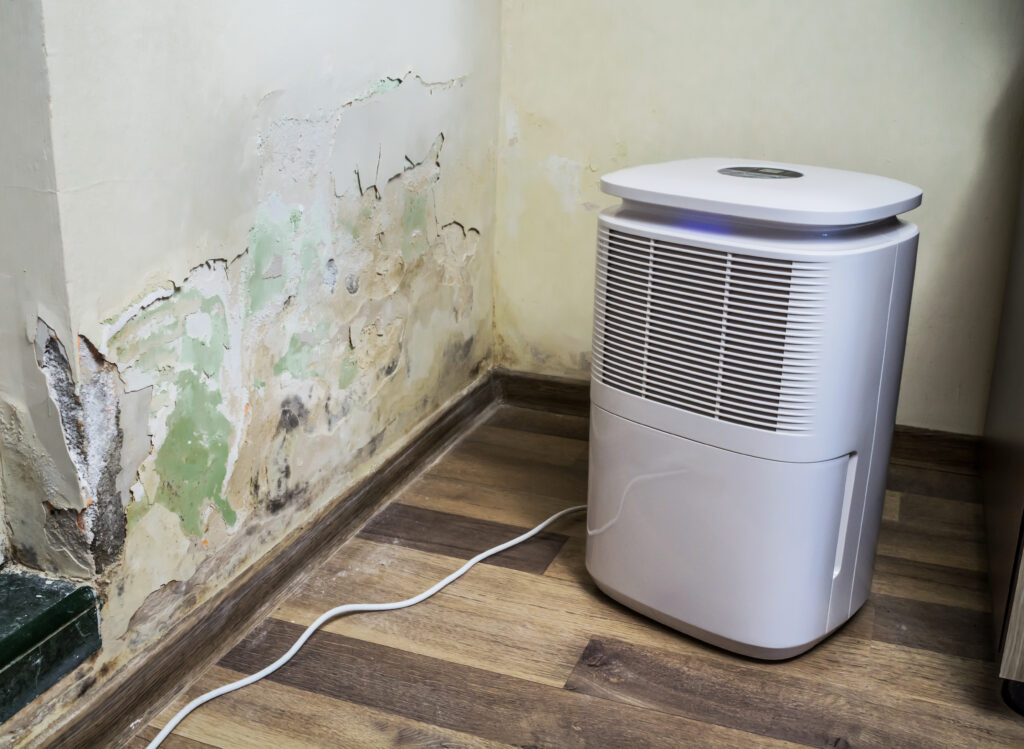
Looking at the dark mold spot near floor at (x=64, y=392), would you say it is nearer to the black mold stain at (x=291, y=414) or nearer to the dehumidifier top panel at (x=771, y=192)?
the black mold stain at (x=291, y=414)

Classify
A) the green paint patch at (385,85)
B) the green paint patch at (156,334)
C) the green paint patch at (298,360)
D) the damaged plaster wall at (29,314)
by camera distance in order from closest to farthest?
the damaged plaster wall at (29,314) < the green paint patch at (156,334) < the green paint patch at (298,360) < the green paint patch at (385,85)

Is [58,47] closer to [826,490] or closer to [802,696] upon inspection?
[826,490]

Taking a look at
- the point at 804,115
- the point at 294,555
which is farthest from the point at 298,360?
the point at 804,115

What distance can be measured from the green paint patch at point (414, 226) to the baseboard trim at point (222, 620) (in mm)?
349

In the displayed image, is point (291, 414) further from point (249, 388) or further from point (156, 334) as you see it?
point (156, 334)

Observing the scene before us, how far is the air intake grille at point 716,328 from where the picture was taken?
1119 mm

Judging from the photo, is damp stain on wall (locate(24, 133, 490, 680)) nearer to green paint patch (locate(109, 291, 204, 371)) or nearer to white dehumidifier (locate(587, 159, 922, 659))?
green paint patch (locate(109, 291, 204, 371))

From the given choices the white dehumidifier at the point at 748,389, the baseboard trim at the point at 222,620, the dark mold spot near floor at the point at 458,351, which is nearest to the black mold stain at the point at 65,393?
the baseboard trim at the point at 222,620

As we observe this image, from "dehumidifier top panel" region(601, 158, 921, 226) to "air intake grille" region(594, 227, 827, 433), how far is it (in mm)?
53

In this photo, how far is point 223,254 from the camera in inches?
→ 47.1

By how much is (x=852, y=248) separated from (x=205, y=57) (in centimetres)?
78

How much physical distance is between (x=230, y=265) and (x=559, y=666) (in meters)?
0.67

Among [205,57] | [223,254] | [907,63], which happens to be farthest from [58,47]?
[907,63]

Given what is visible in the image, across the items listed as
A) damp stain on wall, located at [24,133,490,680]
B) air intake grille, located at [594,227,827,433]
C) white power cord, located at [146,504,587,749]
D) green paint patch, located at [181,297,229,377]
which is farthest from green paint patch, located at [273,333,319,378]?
air intake grille, located at [594,227,827,433]
